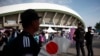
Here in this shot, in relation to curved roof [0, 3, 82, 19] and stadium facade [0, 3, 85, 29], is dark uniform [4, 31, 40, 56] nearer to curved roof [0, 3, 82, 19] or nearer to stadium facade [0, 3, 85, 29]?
stadium facade [0, 3, 85, 29]

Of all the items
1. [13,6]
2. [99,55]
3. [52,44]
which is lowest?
[99,55]

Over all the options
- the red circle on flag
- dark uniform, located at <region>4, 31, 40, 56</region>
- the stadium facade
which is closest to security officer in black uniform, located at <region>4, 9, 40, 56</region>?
dark uniform, located at <region>4, 31, 40, 56</region>

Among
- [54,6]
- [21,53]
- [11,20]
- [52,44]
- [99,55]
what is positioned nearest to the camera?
[21,53]

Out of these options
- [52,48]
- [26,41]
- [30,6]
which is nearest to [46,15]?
[30,6]

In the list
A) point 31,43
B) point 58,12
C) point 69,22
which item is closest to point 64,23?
point 69,22

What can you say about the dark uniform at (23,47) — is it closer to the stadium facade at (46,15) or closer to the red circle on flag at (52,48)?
the red circle on flag at (52,48)

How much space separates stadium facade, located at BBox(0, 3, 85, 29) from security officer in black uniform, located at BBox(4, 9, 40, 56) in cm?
7462

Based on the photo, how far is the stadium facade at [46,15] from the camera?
8350 centimetres

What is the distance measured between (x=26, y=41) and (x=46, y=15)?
3498 inches

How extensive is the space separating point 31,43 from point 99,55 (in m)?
11.0

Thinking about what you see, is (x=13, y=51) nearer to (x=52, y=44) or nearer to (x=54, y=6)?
(x=52, y=44)

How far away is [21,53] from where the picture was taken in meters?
2.63

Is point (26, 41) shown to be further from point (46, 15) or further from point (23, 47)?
point (46, 15)

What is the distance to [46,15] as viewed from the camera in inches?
3600
